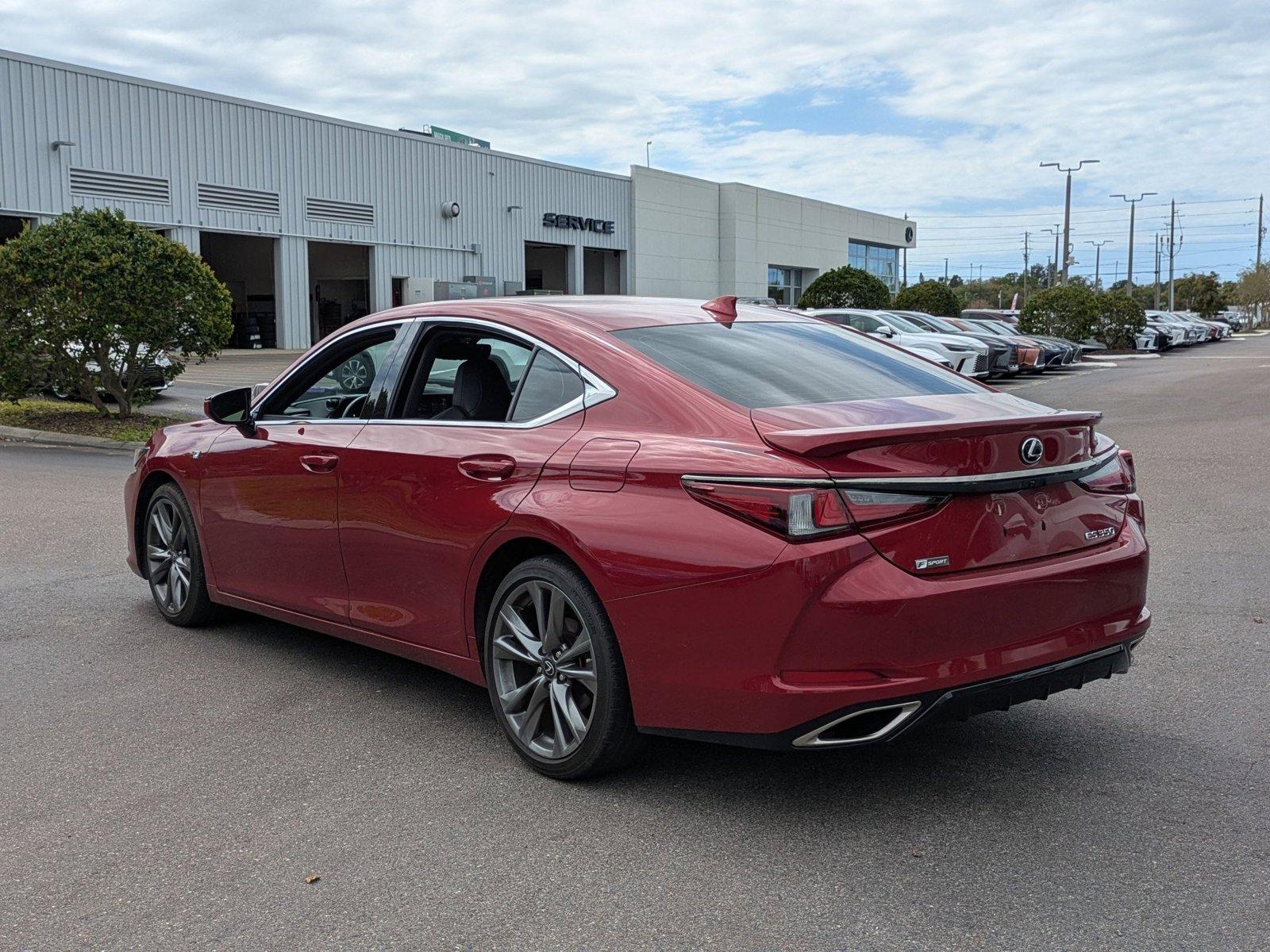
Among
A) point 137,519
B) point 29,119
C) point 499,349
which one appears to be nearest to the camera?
point 499,349

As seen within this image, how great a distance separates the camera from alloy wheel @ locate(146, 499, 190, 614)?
6059 mm

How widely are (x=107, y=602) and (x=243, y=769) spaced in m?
2.96

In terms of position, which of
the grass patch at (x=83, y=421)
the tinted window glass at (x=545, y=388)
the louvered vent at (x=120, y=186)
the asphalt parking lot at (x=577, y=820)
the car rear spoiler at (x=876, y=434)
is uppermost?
the louvered vent at (x=120, y=186)

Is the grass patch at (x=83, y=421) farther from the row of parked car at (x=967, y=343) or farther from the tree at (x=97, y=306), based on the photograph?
the row of parked car at (x=967, y=343)

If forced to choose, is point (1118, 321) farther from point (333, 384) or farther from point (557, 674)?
point (557, 674)

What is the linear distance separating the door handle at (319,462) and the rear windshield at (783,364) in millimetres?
1364

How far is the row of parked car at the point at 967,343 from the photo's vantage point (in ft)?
84.0

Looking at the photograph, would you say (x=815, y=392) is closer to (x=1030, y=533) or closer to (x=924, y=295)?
(x=1030, y=533)

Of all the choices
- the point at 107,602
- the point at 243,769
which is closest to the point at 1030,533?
the point at 243,769

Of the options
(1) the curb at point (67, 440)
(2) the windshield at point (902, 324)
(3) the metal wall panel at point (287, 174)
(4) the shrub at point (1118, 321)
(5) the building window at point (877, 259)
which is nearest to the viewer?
(1) the curb at point (67, 440)

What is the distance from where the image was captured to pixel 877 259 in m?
84.4

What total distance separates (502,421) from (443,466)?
266 millimetres

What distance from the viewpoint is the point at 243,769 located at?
4211mm

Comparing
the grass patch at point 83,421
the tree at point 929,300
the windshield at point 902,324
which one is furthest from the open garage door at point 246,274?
the grass patch at point 83,421
